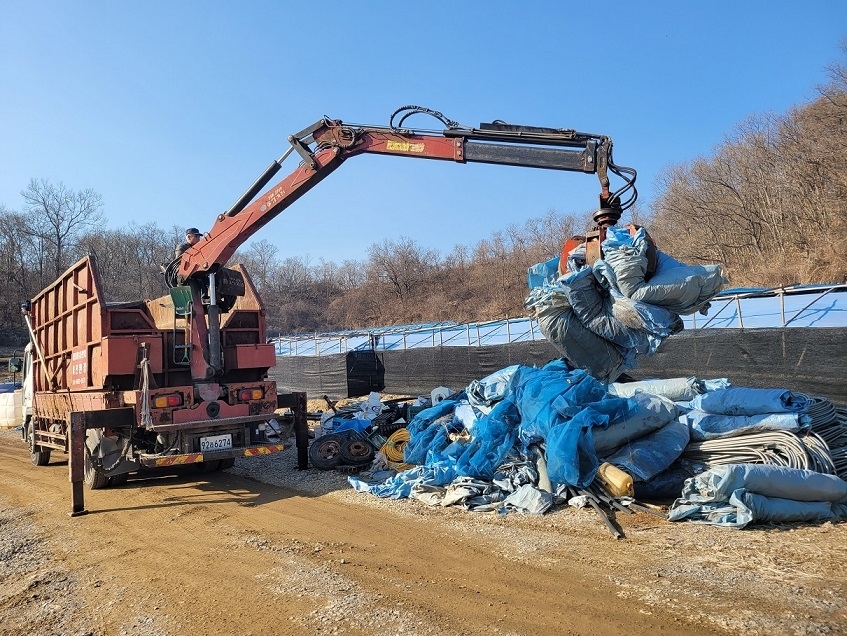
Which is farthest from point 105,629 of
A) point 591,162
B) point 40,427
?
point 40,427

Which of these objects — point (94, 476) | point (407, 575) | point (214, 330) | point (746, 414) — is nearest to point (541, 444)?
point (746, 414)

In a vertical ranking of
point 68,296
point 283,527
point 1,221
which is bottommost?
point 283,527

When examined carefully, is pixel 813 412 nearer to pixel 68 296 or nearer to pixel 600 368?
pixel 600 368

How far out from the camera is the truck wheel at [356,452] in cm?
850

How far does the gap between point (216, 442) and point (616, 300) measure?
208 inches

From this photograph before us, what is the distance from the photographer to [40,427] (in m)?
10.5

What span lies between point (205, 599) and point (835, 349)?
10.4m

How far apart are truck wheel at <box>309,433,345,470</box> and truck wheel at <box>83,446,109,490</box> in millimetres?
2806

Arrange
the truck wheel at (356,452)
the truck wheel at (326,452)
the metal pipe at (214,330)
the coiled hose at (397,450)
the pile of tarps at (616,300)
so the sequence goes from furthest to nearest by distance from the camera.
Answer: the truck wheel at (326,452) < the truck wheel at (356,452) < the coiled hose at (397,450) < the metal pipe at (214,330) < the pile of tarps at (616,300)

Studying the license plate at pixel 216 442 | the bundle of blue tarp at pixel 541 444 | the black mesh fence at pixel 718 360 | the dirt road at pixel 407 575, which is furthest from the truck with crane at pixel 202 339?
the black mesh fence at pixel 718 360

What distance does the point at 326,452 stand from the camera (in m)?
8.71

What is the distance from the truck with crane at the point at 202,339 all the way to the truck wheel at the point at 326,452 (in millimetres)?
249

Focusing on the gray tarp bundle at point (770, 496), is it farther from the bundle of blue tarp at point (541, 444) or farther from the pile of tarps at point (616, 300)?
the pile of tarps at point (616, 300)

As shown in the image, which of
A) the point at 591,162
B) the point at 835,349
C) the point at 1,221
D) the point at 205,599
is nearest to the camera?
the point at 205,599
